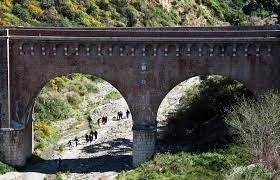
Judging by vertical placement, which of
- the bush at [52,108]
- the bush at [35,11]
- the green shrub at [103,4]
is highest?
the green shrub at [103,4]

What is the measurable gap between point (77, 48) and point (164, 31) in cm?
612

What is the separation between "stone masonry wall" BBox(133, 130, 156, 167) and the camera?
3709 centimetres

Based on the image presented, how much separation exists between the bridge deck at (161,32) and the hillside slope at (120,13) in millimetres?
22742

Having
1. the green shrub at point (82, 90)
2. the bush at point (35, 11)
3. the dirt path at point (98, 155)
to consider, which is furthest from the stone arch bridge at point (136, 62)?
the bush at point (35, 11)

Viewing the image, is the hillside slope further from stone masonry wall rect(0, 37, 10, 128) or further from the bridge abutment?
the bridge abutment

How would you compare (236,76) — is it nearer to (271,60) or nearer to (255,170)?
(271,60)

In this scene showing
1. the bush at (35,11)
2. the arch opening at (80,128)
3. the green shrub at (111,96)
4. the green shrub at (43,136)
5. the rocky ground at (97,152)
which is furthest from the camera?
the bush at (35,11)

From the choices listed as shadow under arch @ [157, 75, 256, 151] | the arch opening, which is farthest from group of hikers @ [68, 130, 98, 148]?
shadow under arch @ [157, 75, 256, 151]

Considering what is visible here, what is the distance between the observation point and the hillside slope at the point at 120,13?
64562 mm

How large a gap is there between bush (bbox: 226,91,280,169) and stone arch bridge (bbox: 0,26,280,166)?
369cm

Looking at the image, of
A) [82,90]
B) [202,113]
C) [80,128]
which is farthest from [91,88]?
[202,113]

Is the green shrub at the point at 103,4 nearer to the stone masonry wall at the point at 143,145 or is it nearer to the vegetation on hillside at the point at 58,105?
the vegetation on hillside at the point at 58,105

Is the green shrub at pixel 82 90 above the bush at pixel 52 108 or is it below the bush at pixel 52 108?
above

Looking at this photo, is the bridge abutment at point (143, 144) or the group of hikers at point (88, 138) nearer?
the bridge abutment at point (143, 144)
